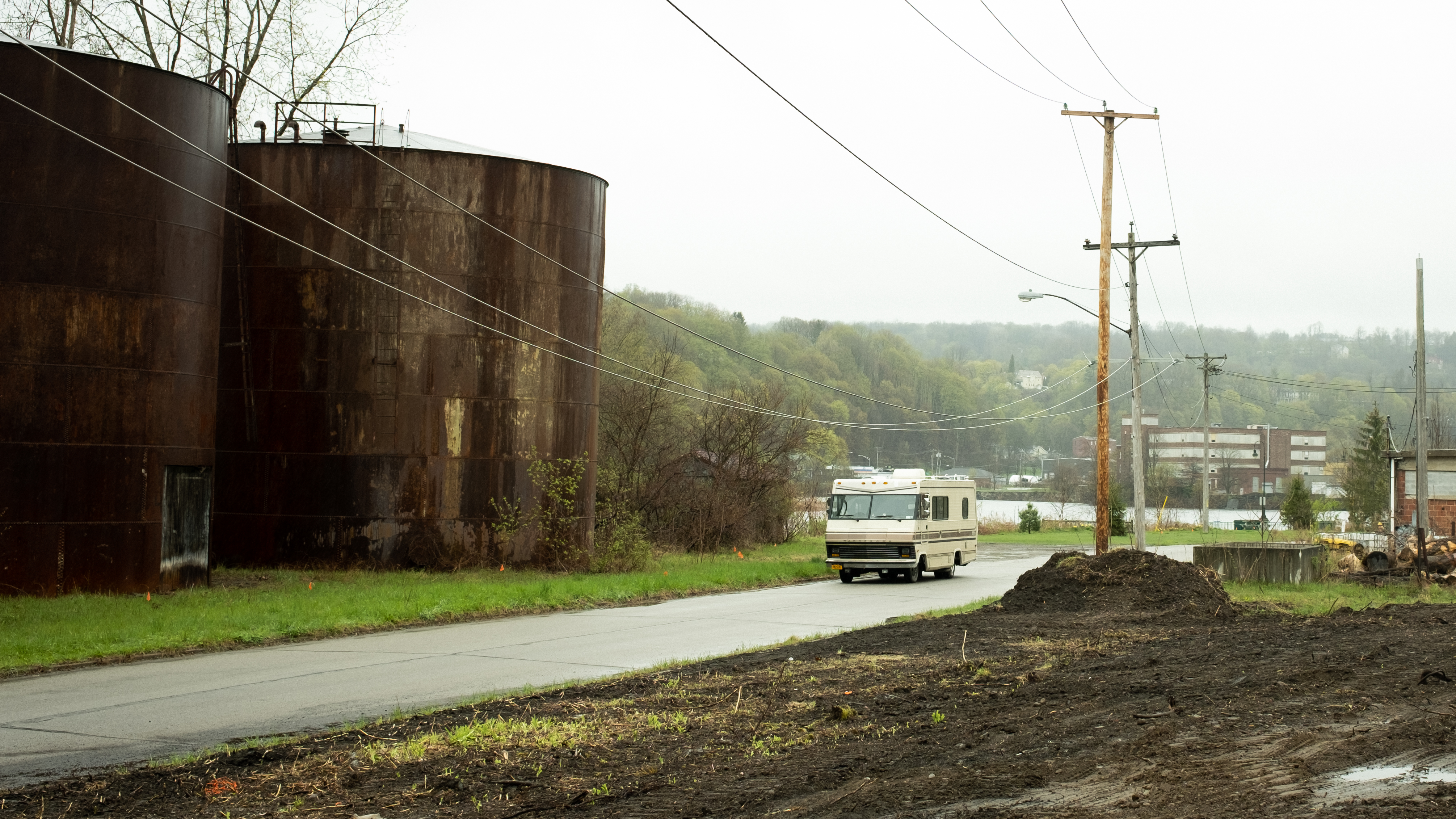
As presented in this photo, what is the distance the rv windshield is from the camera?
2717cm

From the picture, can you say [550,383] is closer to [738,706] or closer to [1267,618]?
[1267,618]

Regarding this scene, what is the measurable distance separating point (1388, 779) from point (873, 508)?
20.6m

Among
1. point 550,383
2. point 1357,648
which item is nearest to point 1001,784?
point 1357,648

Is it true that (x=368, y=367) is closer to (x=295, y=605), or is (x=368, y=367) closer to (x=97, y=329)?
(x=97, y=329)

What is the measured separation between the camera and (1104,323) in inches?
1080

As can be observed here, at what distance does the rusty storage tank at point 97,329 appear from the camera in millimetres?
18641

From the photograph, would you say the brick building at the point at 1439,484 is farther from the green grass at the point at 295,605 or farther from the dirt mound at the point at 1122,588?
the green grass at the point at 295,605

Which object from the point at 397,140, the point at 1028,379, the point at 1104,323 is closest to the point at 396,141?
the point at 397,140

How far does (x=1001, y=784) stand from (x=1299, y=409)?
11992cm

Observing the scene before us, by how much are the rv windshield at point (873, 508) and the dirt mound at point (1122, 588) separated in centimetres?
546

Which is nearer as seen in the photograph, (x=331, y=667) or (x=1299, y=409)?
(x=331, y=667)

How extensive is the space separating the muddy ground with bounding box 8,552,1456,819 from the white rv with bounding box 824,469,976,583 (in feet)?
45.8

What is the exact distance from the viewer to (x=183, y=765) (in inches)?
→ 300

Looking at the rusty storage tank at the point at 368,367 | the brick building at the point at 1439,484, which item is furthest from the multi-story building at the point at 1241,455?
the rusty storage tank at the point at 368,367
